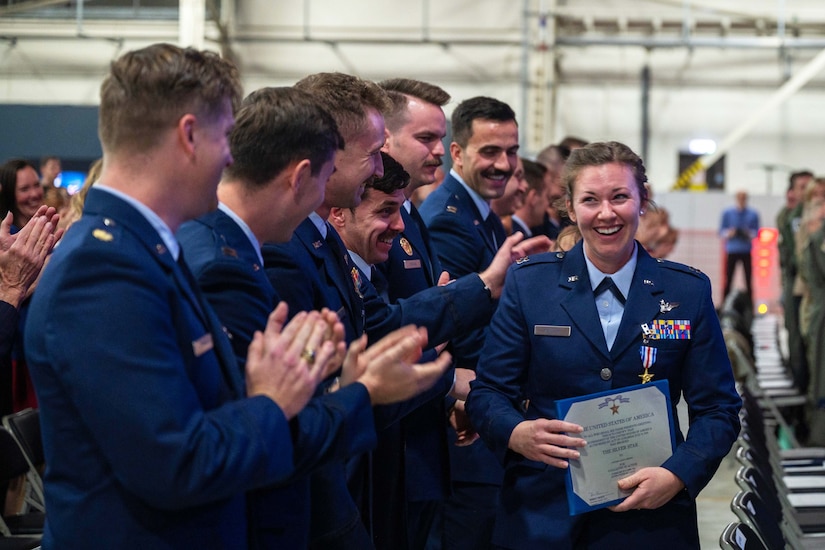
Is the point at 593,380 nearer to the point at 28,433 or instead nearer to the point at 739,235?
the point at 28,433

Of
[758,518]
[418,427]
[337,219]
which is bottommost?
[758,518]

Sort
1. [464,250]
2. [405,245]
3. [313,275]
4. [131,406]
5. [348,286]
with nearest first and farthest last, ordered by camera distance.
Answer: [131,406] → [313,275] → [348,286] → [405,245] → [464,250]

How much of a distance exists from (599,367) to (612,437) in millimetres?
179

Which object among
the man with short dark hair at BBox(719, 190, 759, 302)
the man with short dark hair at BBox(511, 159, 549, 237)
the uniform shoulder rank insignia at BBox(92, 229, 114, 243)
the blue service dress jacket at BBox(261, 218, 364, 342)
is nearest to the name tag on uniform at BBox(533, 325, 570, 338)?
the blue service dress jacket at BBox(261, 218, 364, 342)

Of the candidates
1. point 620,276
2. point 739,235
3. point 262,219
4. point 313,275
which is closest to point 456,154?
point 620,276

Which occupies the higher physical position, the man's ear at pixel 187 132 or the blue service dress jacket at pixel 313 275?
the man's ear at pixel 187 132

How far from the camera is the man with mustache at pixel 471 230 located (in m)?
3.49

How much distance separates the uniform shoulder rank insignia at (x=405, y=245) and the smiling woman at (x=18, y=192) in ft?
8.12

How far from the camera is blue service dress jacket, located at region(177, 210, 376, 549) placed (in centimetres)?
166

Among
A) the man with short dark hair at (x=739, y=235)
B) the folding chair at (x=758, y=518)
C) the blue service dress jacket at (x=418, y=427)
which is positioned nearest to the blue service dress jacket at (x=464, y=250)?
the blue service dress jacket at (x=418, y=427)

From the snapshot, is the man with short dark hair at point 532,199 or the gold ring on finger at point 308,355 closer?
the gold ring on finger at point 308,355

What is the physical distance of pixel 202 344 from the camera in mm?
1591

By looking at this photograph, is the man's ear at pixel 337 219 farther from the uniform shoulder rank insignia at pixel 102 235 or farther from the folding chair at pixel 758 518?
the uniform shoulder rank insignia at pixel 102 235

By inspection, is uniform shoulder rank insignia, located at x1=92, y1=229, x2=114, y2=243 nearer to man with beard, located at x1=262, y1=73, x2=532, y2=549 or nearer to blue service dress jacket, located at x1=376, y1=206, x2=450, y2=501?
man with beard, located at x1=262, y1=73, x2=532, y2=549
